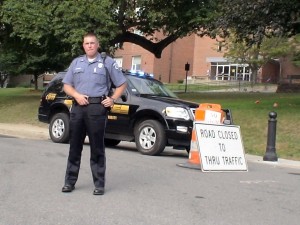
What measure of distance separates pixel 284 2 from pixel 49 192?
1166 centimetres

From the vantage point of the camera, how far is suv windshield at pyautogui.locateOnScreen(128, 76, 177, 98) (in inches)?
472

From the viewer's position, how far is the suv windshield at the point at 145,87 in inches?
472

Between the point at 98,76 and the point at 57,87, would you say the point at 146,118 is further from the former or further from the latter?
the point at 98,76

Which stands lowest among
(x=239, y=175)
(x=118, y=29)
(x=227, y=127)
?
(x=239, y=175)

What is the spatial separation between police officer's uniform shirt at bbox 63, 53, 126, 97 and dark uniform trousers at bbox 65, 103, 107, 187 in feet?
0.63

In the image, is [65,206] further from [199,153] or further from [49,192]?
[199,153]

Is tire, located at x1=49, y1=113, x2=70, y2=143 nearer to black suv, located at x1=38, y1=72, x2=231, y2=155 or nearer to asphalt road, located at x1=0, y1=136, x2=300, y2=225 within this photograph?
black suv, located at x1=38, y1=72, x2=231, y2=155

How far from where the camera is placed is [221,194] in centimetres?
707

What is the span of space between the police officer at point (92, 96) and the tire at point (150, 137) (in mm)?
4512

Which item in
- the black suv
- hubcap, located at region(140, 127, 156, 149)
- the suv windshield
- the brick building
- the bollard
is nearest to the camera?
the black suv

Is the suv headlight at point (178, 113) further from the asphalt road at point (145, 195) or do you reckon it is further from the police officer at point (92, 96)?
the police officer at point (92, 96)

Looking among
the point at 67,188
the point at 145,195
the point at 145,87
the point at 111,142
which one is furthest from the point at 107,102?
the point at 111,142

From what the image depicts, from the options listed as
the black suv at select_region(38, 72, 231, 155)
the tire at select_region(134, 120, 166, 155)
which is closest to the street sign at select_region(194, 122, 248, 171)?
the black suv at select_region(38, 72, 231, 155)

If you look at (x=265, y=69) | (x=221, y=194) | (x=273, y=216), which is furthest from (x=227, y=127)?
(x=265, y=69)
